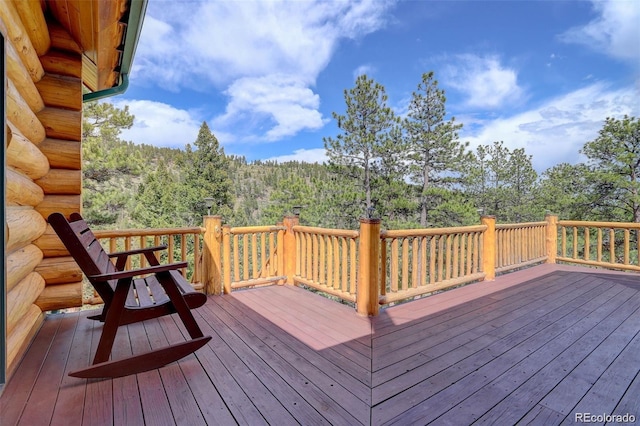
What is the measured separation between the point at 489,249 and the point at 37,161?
500cm

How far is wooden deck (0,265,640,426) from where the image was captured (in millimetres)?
1489

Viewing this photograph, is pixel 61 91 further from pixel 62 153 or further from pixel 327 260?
pixel 327 260

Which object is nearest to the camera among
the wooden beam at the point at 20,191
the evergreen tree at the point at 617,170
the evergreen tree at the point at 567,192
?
the wooden beam at the point at 20,191

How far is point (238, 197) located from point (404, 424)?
2146 cm

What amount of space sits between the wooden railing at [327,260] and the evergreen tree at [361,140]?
28.0 feet

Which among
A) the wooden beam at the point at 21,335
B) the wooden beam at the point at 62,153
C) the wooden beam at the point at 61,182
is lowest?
the wooden beam at the point at 21,335

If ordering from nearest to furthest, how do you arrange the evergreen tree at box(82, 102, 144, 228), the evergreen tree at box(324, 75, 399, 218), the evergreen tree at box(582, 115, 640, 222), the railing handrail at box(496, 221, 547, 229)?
the railing handrail at box(496, 221, 547, 229)
the evergreen tree at box(82, 102, 144, 228)
the evergreen tree at box(582, 115, 640, 222)
the evergreen tree at box(324, 75, 399, 218)

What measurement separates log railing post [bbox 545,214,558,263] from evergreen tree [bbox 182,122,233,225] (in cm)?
1560

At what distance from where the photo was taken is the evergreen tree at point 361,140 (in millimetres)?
12336

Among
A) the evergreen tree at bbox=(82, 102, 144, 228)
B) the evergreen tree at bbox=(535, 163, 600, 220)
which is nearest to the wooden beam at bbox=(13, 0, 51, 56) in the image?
the evergreen tree at bbox=(82, 102, 144, 228)

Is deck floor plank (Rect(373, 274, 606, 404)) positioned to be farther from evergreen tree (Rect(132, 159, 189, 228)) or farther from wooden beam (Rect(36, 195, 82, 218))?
evergreen tree (Rect(132, 159, 189, 228))

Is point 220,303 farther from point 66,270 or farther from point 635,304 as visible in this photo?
point 635,304

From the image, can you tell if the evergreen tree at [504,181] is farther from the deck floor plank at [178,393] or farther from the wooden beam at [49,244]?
the wooden beam at [49,244]

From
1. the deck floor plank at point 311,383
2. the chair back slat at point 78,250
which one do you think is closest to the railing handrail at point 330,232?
the deck floor plank at point 311,383
